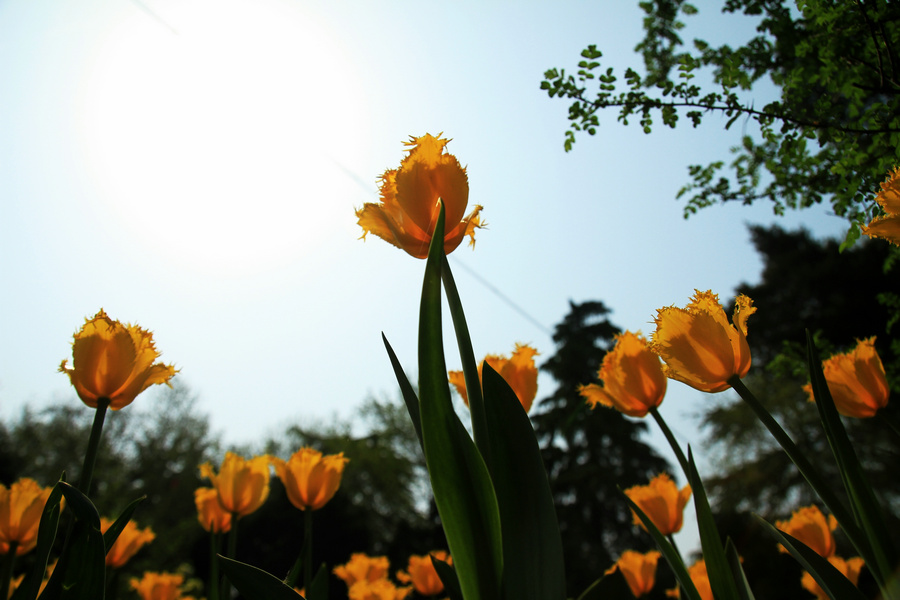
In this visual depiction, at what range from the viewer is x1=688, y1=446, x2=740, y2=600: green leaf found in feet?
3.69

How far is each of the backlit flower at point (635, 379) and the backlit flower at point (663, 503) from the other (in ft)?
2.02

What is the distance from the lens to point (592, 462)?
18.7m

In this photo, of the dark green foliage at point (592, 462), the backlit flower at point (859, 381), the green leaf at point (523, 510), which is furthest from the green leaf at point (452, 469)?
the dark green foliage at point (592, 462)

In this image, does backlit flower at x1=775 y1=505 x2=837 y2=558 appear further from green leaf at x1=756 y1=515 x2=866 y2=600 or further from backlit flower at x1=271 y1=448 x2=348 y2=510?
backlit flower at x1=271 y1=448 x2=348 y2=510

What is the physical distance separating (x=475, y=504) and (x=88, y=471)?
0.84 metres

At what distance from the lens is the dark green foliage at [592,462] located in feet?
57.2

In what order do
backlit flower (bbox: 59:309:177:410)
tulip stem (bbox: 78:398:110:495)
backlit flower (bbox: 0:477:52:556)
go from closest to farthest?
tulip stem (bbox: 78:398:110:495)
backlit flower (bbox: 59:309:177:410)
backlit flower (bbox: 0:477:52:556)

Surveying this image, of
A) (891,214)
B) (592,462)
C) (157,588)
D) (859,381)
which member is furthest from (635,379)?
(592,462)

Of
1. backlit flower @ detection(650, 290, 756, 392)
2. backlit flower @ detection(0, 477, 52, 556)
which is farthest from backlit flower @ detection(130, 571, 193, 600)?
backlit flower @ detection(650, 290, 756, 392)

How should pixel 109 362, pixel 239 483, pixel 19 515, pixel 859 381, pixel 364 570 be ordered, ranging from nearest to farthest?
1. pixel 109 362
2. pixel 859 381
3. pixel 19 515
4. pixel 239 483
5. pixel 364 570

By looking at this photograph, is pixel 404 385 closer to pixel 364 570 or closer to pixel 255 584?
pixel 255 584

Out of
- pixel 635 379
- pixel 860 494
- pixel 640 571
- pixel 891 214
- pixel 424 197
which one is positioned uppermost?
pixel 424 197

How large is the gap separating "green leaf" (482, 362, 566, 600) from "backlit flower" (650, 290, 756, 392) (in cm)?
38

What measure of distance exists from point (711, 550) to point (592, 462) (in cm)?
1878
